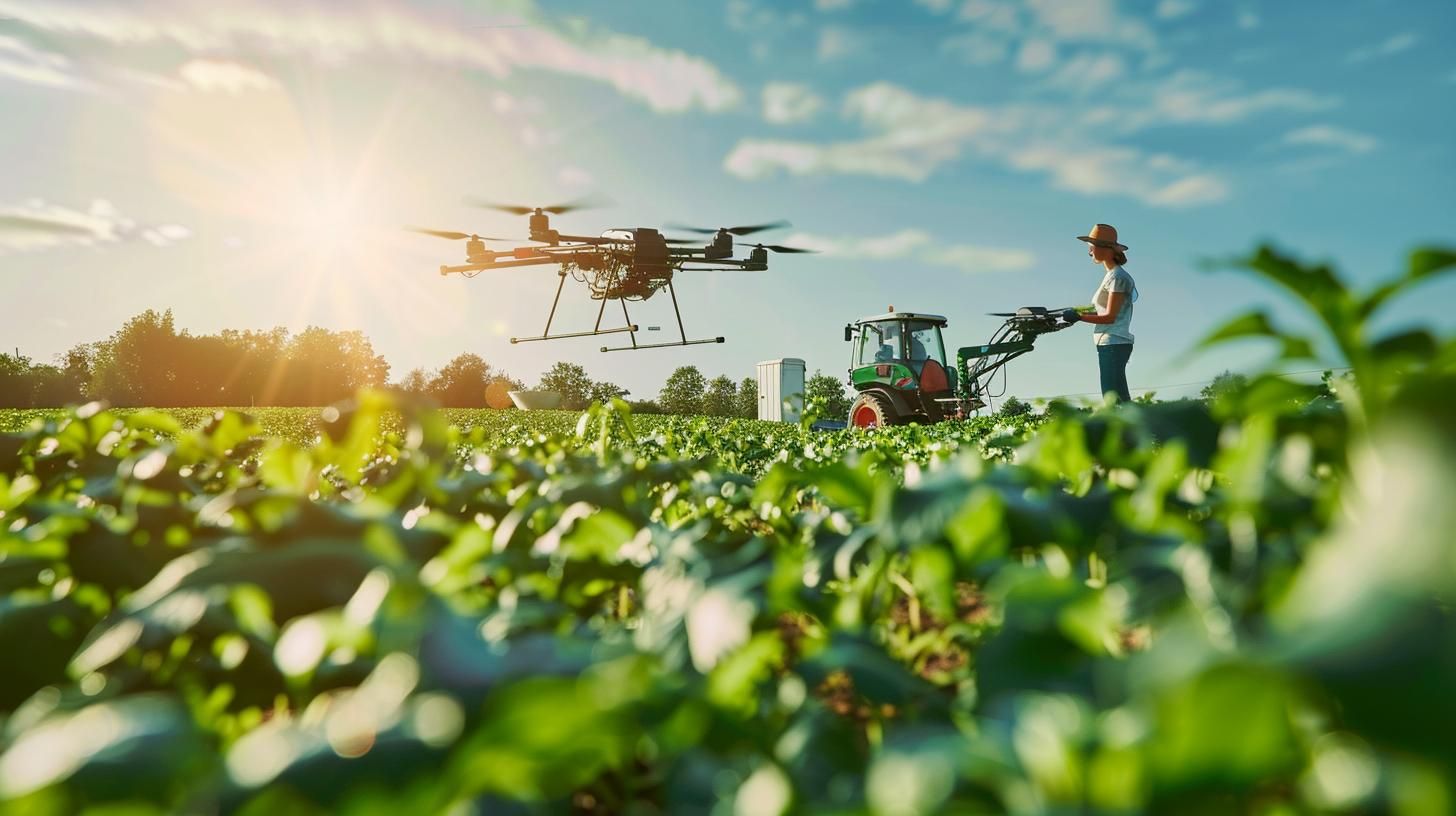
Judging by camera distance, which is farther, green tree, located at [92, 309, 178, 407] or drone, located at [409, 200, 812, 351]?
green tree, located at [92, 309, 178, 407]

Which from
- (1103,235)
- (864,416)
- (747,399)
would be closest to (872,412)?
(864,416)

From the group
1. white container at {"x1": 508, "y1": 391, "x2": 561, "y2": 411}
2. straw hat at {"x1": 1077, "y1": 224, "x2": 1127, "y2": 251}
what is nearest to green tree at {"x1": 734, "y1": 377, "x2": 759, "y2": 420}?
white container at {"x1": 508, "y1": 391, "x2": 561, "y2": 411}

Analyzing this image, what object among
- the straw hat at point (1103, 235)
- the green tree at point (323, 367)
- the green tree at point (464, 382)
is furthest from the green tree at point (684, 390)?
the straw hat at point (1103, 235)

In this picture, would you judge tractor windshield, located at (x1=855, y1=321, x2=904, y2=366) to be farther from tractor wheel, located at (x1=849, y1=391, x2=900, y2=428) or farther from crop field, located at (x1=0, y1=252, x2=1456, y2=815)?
crop field, located at (x1=0, y1=252, x2=1456, y2=815)

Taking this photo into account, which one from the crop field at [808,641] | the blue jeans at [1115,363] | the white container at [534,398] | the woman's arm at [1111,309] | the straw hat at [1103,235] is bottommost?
the crop field at [808,641]

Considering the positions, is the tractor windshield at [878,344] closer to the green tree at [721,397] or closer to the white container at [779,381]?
the white container at [779,381]

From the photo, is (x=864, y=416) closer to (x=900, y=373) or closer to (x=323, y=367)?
(x=900, y=373)

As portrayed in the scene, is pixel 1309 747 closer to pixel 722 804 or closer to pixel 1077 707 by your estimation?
pixel 1077 707
